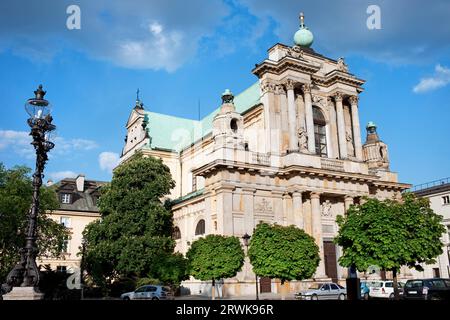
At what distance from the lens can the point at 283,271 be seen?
2306cm

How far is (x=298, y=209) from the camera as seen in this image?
30.9 meters

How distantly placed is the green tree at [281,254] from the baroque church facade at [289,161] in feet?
16.7

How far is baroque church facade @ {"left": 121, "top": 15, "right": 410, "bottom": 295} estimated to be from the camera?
30.2 meters

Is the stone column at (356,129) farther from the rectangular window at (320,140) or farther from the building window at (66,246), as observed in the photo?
the building window at (66,246)

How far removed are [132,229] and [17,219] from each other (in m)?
8.36

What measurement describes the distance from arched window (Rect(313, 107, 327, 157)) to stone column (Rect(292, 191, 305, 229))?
600 cm

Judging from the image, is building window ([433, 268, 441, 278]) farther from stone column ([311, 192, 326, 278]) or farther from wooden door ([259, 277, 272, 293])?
wooden door ([259, 277, 272, 293])

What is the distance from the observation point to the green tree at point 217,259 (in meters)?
24.4

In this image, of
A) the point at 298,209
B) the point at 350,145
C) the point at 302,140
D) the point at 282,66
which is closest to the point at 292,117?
the point at 302,140

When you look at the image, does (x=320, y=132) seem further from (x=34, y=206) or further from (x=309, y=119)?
(x=34, y=206)

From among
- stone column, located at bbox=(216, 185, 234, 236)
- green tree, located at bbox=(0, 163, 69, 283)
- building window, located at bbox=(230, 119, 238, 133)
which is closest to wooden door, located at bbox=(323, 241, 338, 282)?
stone column, located at bbox=(216, 185, 234, 236)

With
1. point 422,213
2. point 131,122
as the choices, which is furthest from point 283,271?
point 131,122
